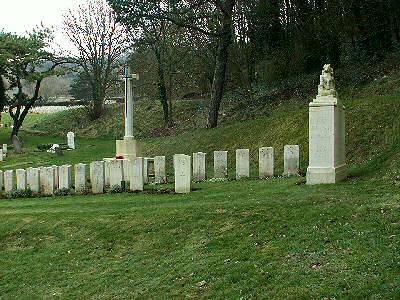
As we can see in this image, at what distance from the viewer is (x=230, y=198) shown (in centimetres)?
1105

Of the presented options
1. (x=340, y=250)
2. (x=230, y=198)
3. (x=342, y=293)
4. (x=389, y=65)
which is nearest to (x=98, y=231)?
(x=230, y=198)

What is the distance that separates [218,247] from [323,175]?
4.18 m

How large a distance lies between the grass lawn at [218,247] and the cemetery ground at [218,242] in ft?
0.06

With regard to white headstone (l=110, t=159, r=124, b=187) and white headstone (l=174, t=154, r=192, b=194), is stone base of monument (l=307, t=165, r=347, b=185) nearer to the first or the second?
white headstone (l=174, t=154, r=192, b=194)

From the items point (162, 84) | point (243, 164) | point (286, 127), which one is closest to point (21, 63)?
point (162, 84)

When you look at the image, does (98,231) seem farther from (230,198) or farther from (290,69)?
(290,69)

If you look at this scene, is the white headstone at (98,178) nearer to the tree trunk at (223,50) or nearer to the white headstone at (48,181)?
the white headstone at (48,181)

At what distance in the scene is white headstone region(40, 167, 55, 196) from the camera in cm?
1532

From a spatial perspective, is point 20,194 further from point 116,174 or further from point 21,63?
point 21,63

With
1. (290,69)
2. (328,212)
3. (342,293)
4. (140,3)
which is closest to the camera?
(342,293)

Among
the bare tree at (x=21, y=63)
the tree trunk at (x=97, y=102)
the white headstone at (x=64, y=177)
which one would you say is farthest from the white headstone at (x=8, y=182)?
the tree trunk at (x=97, y=102)

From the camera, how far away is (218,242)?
8188 mm

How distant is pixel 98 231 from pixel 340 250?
4574 mm

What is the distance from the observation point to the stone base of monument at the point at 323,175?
37.4 ft
